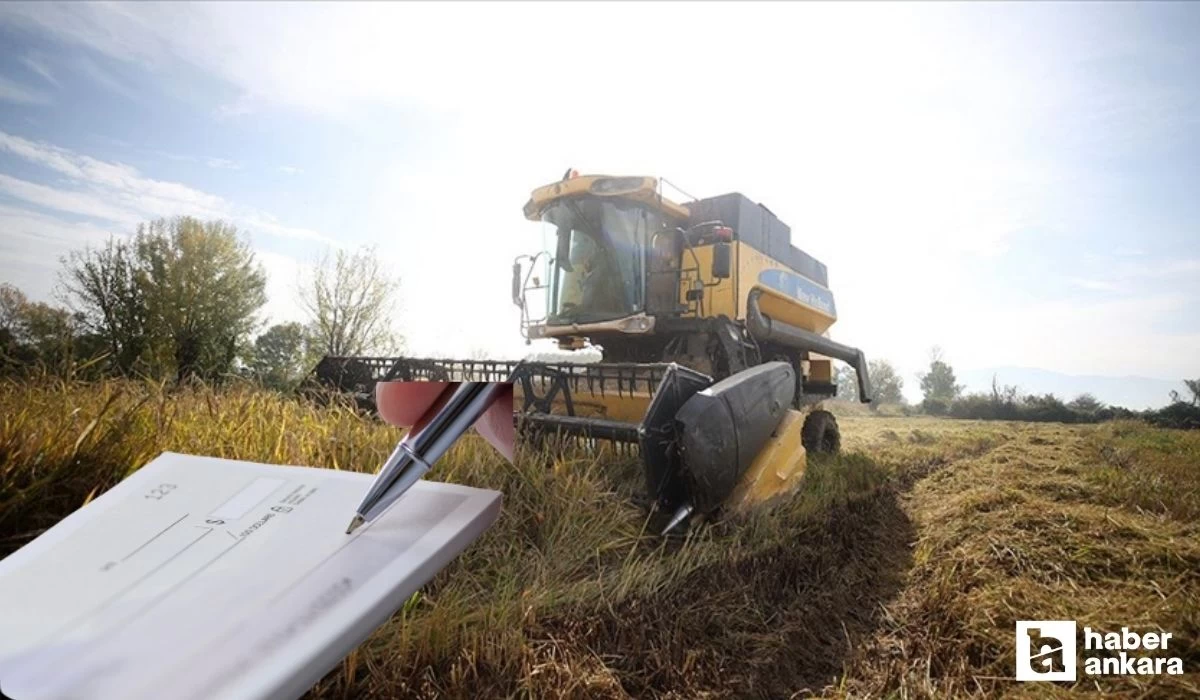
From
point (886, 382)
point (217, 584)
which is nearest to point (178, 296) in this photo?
point (217, 584)

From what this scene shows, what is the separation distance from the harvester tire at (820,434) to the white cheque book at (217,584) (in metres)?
5.17

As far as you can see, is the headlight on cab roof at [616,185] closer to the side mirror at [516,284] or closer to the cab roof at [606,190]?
the cab roof at [606,190]

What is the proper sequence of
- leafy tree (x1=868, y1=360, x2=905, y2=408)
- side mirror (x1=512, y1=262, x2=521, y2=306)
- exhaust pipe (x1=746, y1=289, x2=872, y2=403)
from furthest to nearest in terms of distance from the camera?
leafy tree (x1=868, y1=360, x2=905, y2=408)
side mirror (x1=512, y1=262, x2=521, y2=306)
exhaust pipe (x1=746, y1=289, x2=872, y2=403)

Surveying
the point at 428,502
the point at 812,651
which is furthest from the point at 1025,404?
the point at 428,502

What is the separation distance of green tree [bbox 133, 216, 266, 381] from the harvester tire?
20.8ft

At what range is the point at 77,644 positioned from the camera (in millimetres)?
946

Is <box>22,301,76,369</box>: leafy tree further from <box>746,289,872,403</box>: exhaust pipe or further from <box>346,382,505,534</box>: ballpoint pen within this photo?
<box>746,289,872,403</box>: exhaust pipe

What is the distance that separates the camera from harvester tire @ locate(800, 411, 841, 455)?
5.71m

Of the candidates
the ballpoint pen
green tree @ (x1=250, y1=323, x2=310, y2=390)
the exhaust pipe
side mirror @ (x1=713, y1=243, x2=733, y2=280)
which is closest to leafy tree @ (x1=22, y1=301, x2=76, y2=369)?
green tree @ (x1=250, y1=323, x2=310, y2=390)

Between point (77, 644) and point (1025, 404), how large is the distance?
2324 cm

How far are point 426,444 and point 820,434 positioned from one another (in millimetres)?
5458

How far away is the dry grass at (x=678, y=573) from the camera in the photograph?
5.42ft

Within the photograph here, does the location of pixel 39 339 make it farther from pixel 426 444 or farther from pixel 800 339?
pixel 800 339

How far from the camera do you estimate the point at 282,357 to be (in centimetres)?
576
